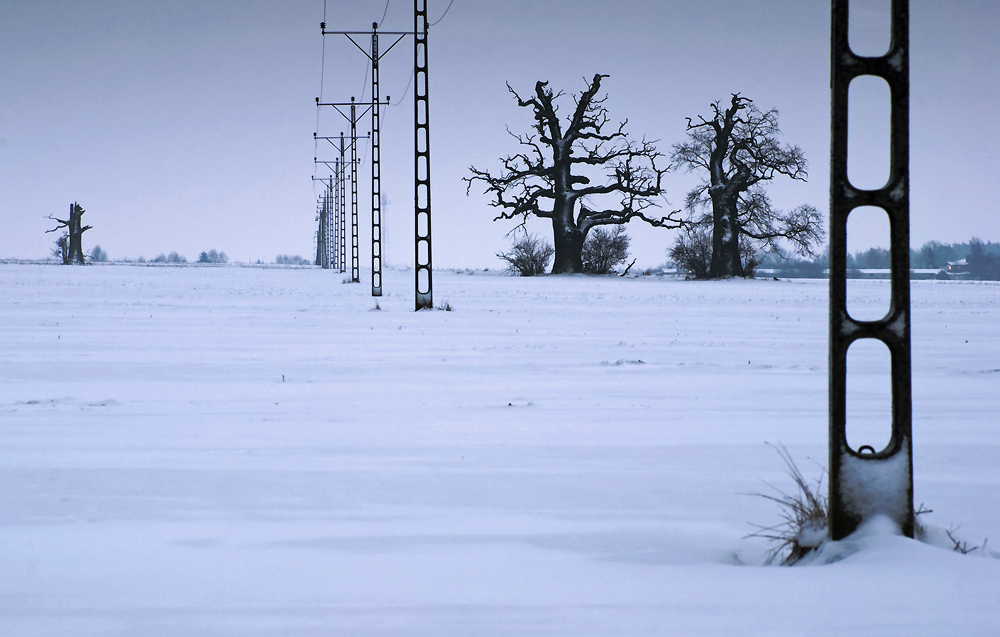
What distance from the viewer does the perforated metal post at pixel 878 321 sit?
7.45ft

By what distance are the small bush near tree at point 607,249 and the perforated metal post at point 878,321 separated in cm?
4389

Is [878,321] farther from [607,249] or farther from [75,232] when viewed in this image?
[75,232]

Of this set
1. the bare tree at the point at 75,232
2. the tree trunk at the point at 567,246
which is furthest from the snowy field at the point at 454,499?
the bare tree at the point at 75,232

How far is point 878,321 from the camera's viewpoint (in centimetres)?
226

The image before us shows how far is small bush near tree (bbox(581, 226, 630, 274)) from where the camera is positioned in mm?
46125

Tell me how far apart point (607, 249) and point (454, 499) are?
43.8 m

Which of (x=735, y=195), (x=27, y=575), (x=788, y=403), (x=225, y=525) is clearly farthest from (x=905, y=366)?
(x=735, y=195)

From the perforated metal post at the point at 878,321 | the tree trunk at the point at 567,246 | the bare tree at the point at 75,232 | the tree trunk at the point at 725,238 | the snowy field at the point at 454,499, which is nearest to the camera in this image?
the snowy field at the point at 454,499

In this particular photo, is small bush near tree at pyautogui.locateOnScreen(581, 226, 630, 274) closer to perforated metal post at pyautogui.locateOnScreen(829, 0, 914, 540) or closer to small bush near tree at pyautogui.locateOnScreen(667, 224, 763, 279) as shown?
small bush near tree at pyautogui.locateOnScreen(667, 224, 763, 279)

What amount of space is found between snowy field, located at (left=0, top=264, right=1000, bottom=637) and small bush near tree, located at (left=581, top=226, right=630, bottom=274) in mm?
39058

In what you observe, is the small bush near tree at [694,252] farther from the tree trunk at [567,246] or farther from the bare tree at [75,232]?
the bare tree at [75,232]

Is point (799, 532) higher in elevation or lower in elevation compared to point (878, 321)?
lower

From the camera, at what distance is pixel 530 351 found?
8227mm

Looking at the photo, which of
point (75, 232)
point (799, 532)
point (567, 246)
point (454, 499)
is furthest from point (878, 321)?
point (75, 232)
